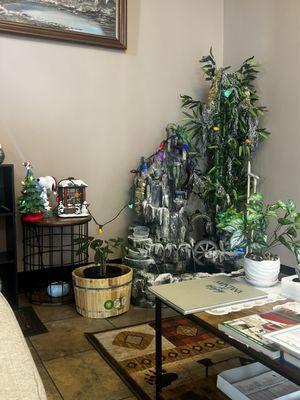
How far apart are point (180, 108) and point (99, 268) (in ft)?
5.19

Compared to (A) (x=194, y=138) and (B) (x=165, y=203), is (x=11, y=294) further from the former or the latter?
(A) (x=194, y=138)

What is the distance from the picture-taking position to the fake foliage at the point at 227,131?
120 inches

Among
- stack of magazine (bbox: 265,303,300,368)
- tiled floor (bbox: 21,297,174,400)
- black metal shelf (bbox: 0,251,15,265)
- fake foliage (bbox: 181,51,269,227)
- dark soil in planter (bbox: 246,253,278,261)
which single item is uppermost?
fake foliage (bbox: 181,51,269,227)

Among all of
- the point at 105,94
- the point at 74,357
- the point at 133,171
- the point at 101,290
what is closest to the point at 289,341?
the point at 74,357

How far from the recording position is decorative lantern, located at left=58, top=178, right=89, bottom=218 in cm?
264

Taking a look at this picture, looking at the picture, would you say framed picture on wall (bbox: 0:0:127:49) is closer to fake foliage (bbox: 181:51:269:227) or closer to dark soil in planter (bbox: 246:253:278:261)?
fake foliage (bbox: 181:51:269:227)

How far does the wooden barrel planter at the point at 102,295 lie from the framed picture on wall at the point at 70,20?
172 centimetres

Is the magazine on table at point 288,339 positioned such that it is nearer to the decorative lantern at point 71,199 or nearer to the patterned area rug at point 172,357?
the patterned area rug at point 172,357

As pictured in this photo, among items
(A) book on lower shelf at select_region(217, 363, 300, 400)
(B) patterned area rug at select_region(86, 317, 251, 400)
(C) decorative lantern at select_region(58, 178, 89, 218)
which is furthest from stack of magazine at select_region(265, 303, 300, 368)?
(C) decorative lantern at select_region(58, 178, 89, 218)

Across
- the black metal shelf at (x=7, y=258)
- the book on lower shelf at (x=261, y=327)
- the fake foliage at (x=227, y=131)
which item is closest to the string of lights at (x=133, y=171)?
the fake foliage at (x=227, y=131)

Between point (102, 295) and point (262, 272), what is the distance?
1.16m

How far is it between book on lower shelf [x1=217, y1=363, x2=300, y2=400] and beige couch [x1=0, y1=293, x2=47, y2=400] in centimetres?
81

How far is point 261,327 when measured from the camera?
119 centimetres

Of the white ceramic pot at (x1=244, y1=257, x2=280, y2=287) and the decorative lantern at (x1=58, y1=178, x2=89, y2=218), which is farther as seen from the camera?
the decorative lantern at (x1=58, y1=178, x2=89, y2=218)
